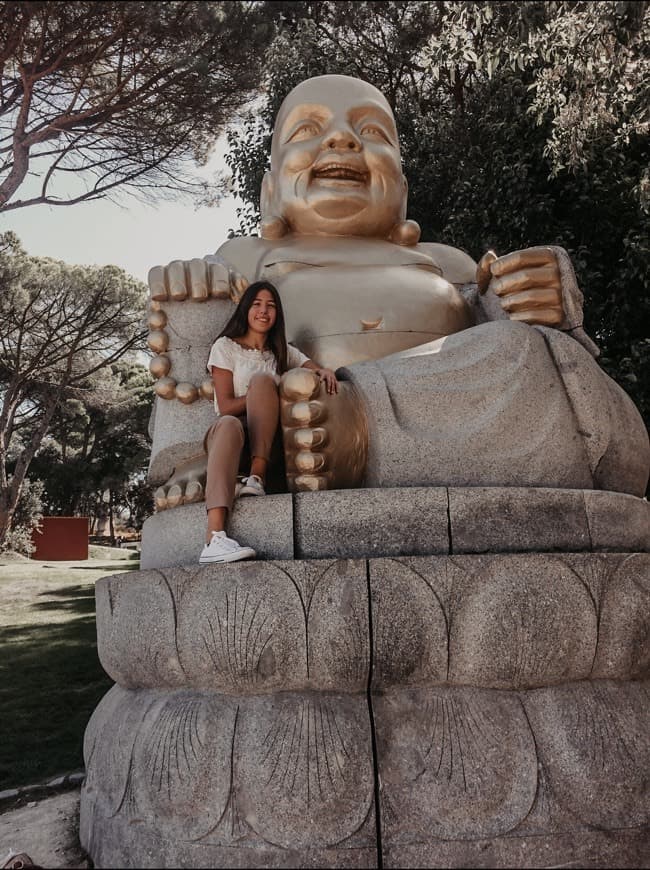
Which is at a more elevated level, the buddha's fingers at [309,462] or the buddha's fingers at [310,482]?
the buddha's fingers at [309,462]

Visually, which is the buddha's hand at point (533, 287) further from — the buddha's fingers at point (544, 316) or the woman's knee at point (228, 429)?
the woman's knee at point (228, 429)

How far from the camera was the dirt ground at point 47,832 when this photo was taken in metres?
2.56

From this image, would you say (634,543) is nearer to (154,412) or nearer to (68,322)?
(154,412)

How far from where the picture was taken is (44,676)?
5.61 m

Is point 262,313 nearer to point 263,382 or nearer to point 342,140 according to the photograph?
point 263,382

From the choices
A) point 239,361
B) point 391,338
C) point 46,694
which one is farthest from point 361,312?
point 46,694

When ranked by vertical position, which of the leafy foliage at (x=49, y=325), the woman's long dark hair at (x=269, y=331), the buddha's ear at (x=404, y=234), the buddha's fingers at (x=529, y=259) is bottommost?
the woman's long dark hair at (x=269, y=331)

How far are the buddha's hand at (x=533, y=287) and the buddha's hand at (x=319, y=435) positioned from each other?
0.98 meters

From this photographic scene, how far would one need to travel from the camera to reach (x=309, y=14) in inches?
130

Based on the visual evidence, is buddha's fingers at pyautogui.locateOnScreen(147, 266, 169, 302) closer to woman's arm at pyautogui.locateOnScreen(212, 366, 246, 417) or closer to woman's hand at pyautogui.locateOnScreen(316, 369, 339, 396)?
woman's arm at pyautogui.locateOnScreen(212, 366, 246, 417)

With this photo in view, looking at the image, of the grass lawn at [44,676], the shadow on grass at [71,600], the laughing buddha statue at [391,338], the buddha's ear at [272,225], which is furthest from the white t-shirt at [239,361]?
the shadow on grass at [71,600]

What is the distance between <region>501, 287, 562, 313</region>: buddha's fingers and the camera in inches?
126

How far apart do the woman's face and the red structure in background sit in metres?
15.8

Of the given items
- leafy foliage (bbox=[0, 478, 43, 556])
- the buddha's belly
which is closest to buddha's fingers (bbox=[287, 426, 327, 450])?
the buddha's belly
